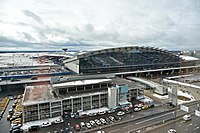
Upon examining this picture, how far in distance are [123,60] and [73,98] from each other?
1007 cm

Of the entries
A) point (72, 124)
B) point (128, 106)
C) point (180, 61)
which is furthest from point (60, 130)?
point (180, 61)

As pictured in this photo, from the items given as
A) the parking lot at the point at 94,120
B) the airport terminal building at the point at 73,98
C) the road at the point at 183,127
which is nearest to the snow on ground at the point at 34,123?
the airport terminal building at the point at 73,98

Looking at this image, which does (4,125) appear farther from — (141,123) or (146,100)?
(146,100)

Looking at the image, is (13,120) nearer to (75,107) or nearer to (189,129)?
(75,107)

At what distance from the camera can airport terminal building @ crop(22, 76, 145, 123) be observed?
22.9 ft

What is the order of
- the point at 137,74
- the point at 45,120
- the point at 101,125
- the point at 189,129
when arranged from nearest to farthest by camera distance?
the point at 189,129 < the point at 101,125 < the point at 45,120 < the point at 137,74

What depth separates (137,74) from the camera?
16.5 metres

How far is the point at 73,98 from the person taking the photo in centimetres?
759

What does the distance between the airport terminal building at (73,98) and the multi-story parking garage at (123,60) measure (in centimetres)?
558

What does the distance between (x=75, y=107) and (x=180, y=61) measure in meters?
17.4

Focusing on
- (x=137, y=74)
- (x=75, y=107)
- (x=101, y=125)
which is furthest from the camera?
(x=137, y=74)

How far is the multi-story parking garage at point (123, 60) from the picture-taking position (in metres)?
15.0

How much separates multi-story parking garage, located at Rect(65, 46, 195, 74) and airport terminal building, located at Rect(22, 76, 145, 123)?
5.58 meters

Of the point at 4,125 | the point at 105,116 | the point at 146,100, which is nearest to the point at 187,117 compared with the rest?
the point at 146,100
